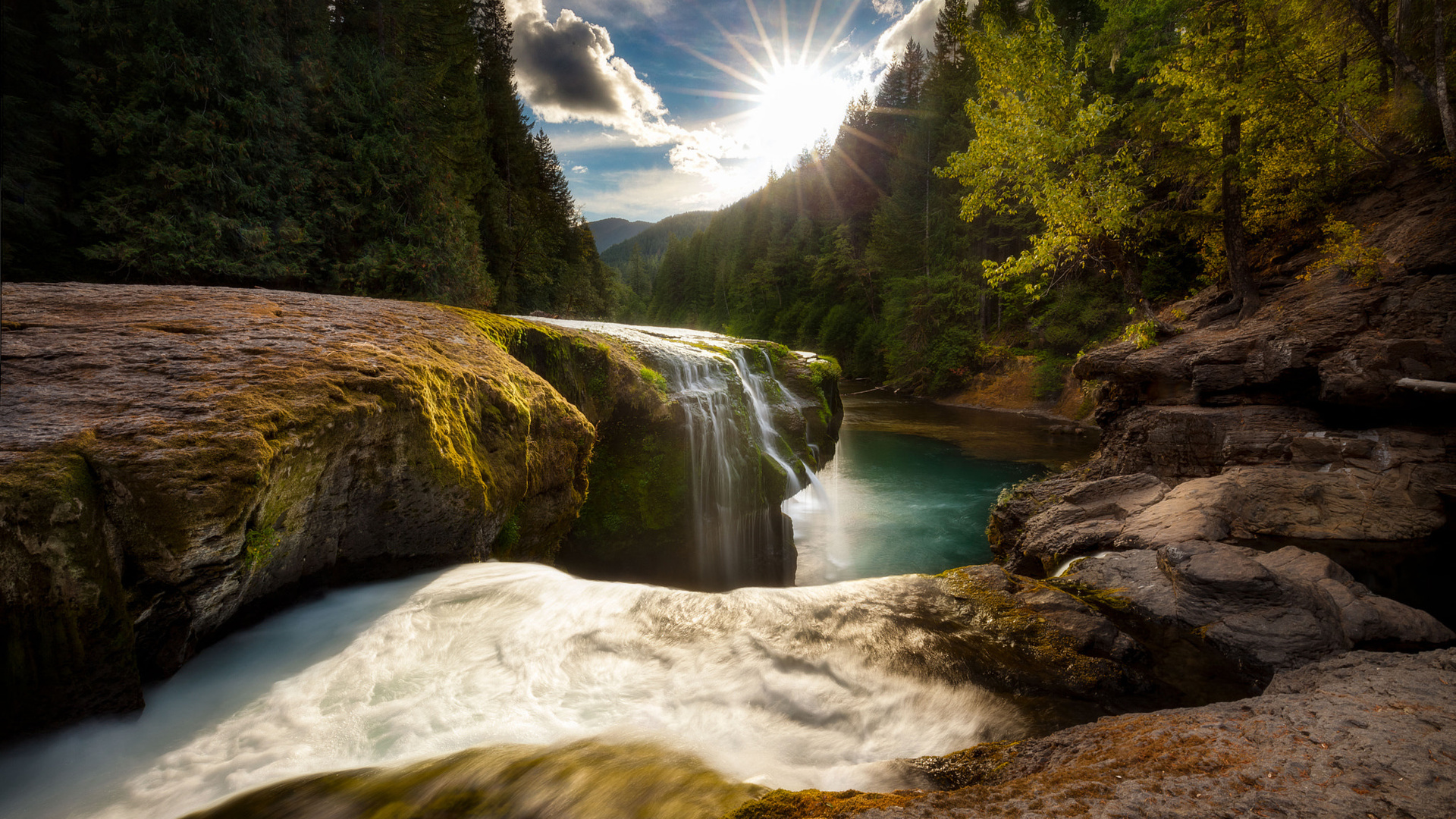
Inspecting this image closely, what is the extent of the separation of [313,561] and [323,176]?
608 inches

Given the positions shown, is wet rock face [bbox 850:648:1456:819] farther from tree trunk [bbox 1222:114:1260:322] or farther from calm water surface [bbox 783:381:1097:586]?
tree trunk [bbox 1222:114:1260:322]

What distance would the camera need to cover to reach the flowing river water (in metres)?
2.02

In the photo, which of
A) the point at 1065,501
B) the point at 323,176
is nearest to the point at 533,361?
the point at 1065,501

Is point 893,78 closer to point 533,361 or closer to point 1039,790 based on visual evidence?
point 533,361

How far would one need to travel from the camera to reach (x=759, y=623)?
335 cm

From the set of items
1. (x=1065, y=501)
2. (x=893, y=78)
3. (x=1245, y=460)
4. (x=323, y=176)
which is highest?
(x=893, y=78)

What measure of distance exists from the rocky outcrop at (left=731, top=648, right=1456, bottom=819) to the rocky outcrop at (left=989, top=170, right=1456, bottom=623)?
271 centimetres

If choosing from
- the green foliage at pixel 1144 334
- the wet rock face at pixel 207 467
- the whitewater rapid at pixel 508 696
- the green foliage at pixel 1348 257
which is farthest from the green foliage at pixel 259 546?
the green foliage at pixel 1348 257

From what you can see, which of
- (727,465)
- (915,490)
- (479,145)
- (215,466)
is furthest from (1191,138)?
(479,145)

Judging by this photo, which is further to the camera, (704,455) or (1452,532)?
(704,455)

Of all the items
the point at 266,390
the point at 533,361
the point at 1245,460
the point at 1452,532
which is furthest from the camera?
the point at 1245,460

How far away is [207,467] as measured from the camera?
220cm

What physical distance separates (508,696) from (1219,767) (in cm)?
317

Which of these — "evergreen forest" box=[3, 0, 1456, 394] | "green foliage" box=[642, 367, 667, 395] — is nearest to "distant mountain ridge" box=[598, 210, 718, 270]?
"evergreen forest" box=[3, 0, 1456, 394]
